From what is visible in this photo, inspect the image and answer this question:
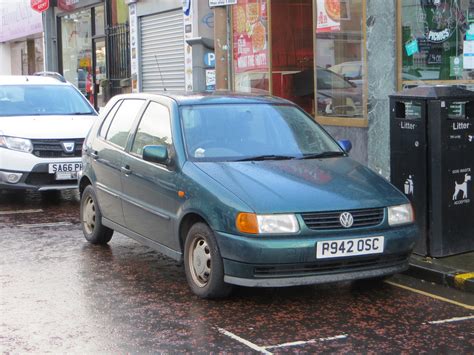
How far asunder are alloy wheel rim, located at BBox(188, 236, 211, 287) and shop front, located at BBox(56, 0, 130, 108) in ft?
49.4

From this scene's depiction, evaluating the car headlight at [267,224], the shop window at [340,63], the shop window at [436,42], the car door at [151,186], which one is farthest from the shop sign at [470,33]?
the car headlight at [267,224]

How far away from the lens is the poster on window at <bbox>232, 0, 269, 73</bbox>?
14.4 m

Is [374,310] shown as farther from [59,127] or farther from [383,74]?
[59,127]

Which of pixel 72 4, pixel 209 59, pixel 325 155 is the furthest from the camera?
pixel 72 4

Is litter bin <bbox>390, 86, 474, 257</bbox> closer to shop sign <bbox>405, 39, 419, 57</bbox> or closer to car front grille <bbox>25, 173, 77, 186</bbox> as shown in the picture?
shop sign <bbox>405, 39, 419, 57</bbox>

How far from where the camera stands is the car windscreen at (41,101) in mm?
11906

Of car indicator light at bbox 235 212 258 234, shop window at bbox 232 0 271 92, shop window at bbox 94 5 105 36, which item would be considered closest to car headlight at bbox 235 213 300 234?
car indicator light at bbox 235 212 258 234

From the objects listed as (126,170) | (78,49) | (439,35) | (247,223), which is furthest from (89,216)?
(78,49)

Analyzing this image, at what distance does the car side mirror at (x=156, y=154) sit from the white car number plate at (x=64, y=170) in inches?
174

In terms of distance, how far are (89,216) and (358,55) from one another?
5.10 metres

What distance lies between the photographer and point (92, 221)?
8.37 m

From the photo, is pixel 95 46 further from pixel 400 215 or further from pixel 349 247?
pixel 349 247

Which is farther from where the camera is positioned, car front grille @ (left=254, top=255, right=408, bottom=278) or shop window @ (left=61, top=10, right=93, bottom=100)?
shop window @ (left=61, top=10, right=93, bottom=100)

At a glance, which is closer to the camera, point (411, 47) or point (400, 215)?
point (400, 215)
